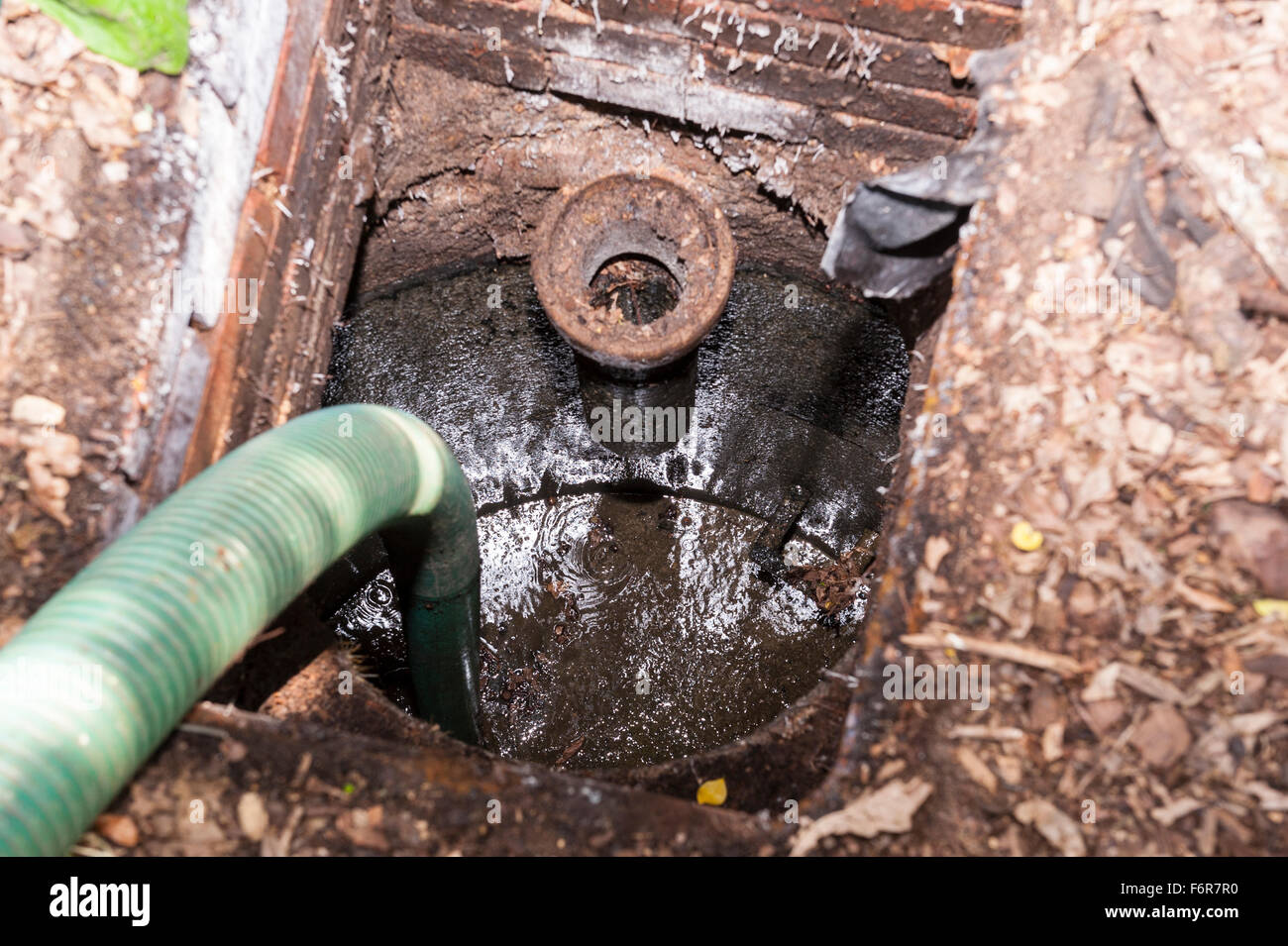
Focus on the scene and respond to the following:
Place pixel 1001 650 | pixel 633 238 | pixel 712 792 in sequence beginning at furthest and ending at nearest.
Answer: pixel 633 238 < pixel 712 792 < pixel 1001 650

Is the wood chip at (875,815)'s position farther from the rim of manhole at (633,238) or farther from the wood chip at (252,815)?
the rim of manhole at (633,238)

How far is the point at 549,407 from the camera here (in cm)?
502

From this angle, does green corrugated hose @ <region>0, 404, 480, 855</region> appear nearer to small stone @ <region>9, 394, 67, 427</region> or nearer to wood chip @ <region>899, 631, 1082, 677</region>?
small stone @ <region>9, 394, 67, 427</region>

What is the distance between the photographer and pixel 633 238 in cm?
359

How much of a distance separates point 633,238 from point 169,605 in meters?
2.54

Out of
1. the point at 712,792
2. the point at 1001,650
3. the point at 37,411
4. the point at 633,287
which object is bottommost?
the point at 712,792

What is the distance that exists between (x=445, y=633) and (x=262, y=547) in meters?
1.49

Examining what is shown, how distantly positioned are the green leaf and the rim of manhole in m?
1.48

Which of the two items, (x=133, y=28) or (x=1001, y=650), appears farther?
(x=133, y=28)

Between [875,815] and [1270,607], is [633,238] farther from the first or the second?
[1270,607]

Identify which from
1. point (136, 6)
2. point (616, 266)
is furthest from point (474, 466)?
point (136, 6)

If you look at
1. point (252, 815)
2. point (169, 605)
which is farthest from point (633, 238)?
point (252, 815)

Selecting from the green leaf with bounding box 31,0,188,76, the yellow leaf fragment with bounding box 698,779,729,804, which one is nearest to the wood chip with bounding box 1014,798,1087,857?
the yellow leaf fragment with bounding box 698,779,729,804
